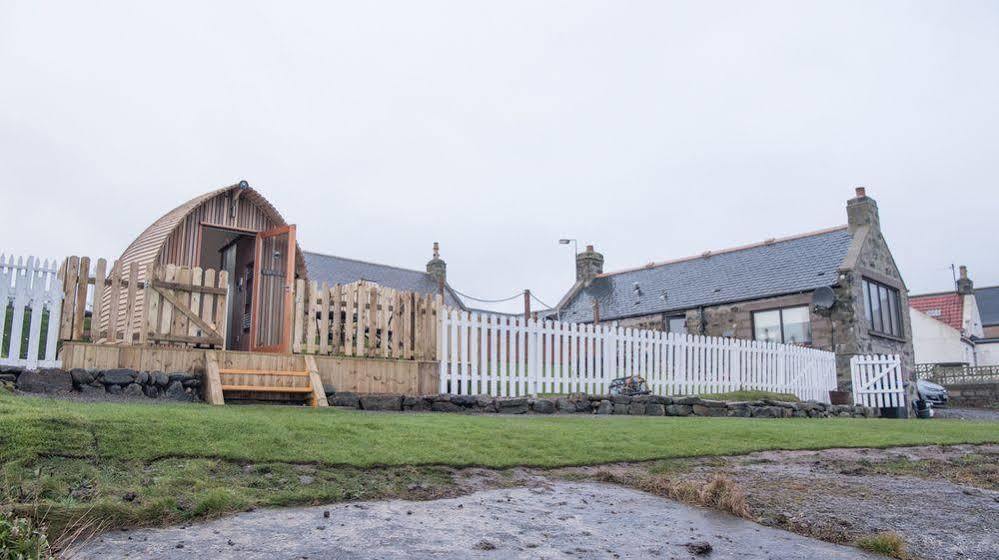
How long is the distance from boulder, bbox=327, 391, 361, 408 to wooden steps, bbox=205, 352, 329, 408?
18 centimetres

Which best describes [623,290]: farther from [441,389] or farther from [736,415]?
[441,389]

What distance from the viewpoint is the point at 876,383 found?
1927 cm

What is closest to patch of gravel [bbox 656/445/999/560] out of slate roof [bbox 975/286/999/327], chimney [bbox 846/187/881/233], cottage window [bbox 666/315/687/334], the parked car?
chimney [bbox 846/187/881/233]

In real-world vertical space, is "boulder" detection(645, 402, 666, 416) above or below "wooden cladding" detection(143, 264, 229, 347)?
below

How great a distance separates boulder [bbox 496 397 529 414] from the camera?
11500 mm

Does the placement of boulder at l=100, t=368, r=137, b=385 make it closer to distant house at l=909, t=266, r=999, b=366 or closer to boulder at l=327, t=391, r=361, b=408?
boulder at l=327, t=391, r=361, b=408

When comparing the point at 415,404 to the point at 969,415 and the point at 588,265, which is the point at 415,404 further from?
the point at 588,265

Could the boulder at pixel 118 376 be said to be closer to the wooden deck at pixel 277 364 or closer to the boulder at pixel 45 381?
the wooden deck at pixel 277 364

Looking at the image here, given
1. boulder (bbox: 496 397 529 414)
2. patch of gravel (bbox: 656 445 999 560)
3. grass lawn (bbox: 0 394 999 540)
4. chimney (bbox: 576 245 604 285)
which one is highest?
chimney (bbox: 576 245 604 285)

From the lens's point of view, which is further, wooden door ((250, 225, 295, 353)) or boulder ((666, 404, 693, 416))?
wooden door ((250, 225, 295, 353))

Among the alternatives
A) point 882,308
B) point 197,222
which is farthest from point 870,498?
point 882,308

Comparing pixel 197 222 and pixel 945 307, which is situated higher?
pixel 945 307

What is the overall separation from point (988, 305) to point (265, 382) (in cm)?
6103

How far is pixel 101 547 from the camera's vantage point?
11.3 ft
